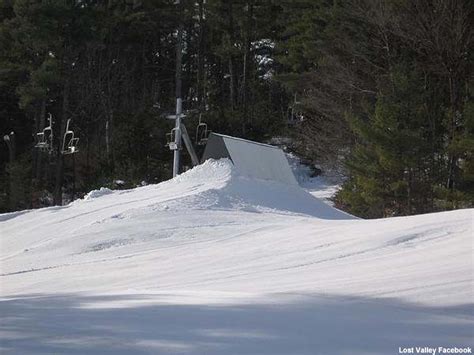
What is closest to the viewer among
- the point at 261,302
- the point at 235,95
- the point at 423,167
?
the point at 261,302

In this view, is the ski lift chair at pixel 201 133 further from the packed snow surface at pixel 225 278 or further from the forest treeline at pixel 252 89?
the packed snow surface at pixel 225 278

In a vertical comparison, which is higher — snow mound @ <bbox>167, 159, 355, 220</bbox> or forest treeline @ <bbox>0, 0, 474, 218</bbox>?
forest treeline @ <bbox>0, 0, 474, 218</bbox>

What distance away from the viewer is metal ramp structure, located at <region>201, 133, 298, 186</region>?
16047 millimetres

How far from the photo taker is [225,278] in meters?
7.40

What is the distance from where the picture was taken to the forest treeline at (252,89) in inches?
854

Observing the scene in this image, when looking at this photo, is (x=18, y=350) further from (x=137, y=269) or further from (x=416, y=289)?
(x=137, y=269)

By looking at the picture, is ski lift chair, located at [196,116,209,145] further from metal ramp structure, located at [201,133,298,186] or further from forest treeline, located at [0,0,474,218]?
metal ramp structure, located at [201,133,298,186]

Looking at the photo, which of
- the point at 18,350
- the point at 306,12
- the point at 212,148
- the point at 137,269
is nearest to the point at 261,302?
the point at 18,350

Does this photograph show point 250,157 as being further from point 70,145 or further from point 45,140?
point 45,140

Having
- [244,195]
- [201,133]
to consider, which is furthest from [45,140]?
[244,195]

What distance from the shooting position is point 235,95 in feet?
129

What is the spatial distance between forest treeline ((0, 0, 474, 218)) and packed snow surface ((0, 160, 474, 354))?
26.5ft

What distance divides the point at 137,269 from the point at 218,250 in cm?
133

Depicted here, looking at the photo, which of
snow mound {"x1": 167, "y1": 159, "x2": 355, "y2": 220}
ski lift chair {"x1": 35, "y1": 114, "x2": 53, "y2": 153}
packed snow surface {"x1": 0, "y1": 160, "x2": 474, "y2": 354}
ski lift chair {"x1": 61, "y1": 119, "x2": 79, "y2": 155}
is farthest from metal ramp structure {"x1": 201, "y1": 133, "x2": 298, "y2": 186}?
ski lift chair {"x1": 35, "y1": 114, "x2": 53, "y2": 153}
